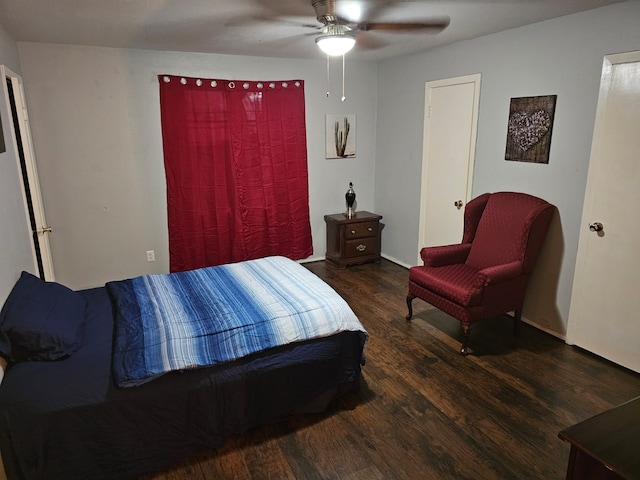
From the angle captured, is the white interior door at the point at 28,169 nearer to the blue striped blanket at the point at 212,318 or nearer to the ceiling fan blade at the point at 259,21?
the blue striped blanket at the point at 212,318

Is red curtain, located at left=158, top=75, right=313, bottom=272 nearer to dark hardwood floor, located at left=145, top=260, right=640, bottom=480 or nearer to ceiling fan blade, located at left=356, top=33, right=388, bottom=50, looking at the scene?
ceiling fan blade, located at left=356, top=33, right=388, bottom=50

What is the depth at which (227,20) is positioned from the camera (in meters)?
2.84

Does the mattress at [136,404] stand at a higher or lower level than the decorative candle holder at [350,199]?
lower

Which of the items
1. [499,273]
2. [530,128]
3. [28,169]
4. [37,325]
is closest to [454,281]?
[499,273]

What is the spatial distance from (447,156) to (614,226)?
65.5 inches

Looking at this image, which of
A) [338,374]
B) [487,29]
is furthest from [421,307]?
[487,29]

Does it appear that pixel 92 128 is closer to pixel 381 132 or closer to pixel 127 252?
pixel 127 252

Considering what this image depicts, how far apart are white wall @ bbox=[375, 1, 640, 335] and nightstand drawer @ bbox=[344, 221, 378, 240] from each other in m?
1.42

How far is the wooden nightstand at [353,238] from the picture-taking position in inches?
188

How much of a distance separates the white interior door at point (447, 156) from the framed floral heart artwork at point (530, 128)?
403 mm

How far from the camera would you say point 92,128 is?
3.77m

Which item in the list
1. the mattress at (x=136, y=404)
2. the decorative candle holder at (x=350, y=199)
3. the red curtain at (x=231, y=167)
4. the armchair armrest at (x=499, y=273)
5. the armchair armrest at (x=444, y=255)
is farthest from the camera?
the decorative candle holder at (x=350, y=199)

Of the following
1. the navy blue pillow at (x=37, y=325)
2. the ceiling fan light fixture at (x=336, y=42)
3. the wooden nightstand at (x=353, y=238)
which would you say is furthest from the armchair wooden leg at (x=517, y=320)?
the navy blue pillow at (x=37, y=325)

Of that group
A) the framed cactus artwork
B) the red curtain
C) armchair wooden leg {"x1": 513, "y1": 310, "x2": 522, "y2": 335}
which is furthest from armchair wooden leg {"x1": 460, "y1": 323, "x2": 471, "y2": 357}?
the framed cactus artwork
